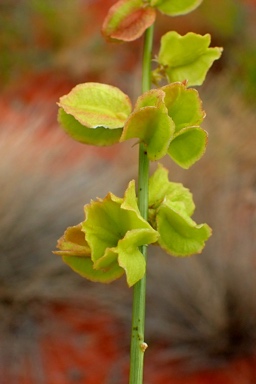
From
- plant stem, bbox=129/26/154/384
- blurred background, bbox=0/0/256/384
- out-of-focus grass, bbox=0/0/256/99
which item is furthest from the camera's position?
out-of-focus grass, bbox=0/0/256/99

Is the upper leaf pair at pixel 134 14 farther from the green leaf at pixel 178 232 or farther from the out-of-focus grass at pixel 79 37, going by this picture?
the out-of-focus grass at pixel 79 37

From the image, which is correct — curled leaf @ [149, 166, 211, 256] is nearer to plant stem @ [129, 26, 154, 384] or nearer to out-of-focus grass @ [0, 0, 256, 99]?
plant stem @ [129, 26, 154, 384]

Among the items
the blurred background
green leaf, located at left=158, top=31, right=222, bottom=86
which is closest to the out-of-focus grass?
the blurred background

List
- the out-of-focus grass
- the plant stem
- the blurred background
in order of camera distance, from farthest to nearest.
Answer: the out-of-focus grass → the blurred background → the plant stem

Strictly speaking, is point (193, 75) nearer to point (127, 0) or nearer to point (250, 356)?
point (127, 0)

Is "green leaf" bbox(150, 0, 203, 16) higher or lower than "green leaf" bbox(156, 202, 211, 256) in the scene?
higher

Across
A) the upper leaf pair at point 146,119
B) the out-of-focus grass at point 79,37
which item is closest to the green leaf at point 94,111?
the upper leaf pair at point 146,119

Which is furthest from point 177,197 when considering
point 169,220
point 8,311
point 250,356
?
point 8,311
